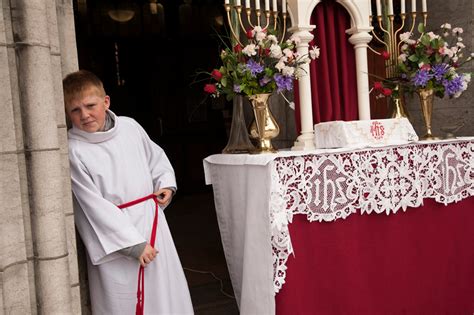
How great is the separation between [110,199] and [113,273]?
12.7 inches

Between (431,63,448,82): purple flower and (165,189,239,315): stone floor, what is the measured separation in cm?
195

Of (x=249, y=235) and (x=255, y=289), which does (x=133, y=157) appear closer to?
(x=249, y=235)

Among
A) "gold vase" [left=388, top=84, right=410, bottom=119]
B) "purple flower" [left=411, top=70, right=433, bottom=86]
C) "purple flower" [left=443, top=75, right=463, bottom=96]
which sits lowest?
"gold vase" [left=388, top=84, right=410, bottom=119]

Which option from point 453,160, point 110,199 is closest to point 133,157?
point 110,199

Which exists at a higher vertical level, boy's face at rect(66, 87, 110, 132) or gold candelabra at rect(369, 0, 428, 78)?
gold candelabra at rect(369, 0, 428, 78)

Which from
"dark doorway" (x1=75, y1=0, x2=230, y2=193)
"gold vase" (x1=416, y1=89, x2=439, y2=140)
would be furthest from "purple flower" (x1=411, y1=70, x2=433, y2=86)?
"dark doorway" (x1=75, y1=0, x2=230, y2=193)

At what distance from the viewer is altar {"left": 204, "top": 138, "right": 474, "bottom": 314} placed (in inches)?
108

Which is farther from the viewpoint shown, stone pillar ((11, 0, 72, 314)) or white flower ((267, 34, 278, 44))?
white flower ((267, 34, 278, 44))

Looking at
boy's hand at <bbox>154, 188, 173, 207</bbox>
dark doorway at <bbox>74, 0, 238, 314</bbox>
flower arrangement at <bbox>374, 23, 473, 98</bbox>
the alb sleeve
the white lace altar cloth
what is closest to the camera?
the alb sleeve

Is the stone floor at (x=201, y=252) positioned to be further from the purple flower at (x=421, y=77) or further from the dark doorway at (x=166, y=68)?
the purple flower at (x=421, y=77)

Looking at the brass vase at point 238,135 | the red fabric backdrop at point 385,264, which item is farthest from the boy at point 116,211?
the brass vase at point 238,135

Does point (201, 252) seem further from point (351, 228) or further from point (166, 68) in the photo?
point (166, 68)

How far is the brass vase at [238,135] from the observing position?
127 inches

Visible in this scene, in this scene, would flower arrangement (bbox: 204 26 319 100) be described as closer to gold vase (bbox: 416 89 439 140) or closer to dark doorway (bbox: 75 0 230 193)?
gold vase (bbox: 416 89 439 140)
